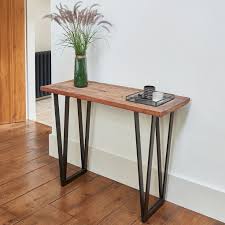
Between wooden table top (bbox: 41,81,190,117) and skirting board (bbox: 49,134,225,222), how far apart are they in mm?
542

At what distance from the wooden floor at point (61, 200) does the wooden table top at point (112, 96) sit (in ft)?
2.34

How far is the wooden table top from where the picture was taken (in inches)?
82.7

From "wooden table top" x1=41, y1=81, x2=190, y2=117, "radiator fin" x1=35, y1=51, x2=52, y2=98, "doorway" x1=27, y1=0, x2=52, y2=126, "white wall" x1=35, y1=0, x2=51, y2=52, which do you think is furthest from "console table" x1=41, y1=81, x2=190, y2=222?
"white wall" x1=35, y1=0, x2=51, y2=52

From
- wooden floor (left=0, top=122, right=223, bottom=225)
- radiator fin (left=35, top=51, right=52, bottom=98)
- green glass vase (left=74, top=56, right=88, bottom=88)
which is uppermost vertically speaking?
green glass vase (left=74, top=56, right=88, bottom=88)

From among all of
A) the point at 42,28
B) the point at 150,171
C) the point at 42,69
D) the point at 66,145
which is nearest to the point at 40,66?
the point at 42,69

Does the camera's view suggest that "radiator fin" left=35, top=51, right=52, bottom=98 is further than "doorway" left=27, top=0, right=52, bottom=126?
Yes

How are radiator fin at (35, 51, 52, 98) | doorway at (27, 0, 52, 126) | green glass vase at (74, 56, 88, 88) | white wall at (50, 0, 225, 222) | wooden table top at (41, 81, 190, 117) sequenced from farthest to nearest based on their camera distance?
1. radiator fin at (35, 51, 52, 98)
2. doorway at (27, 0, 52, 126)
3. green glass vase at (74, 56, 88, 88)
4. white wall at (50, 0, 225, 222)
5. wooden table top at (41, 81, 190, 117)

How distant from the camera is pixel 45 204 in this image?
2.47 meters

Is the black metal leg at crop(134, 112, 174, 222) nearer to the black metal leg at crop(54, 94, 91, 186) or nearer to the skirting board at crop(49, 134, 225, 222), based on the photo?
the skirting board at crop(49, 134, 225, 222)

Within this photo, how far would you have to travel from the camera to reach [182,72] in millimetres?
2334

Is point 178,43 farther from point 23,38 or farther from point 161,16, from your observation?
point 23,38

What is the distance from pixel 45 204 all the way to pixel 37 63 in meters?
2.78

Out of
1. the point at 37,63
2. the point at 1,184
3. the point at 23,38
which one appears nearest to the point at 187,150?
the point at 1,184

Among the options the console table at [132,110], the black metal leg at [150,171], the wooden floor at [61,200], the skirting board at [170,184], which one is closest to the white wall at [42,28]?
the wooden floor at [61,200]
